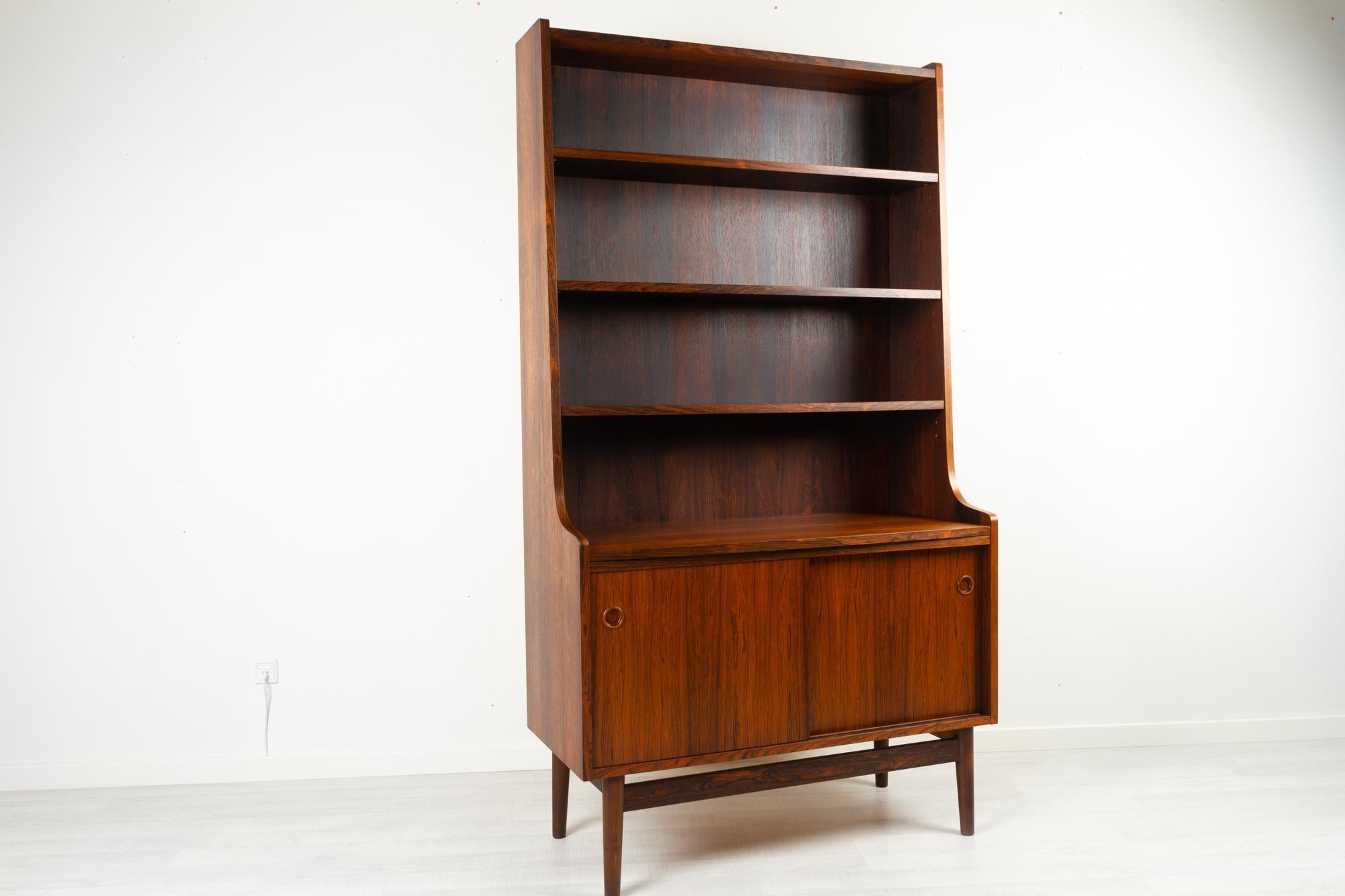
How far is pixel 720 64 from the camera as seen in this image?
8.82 ft

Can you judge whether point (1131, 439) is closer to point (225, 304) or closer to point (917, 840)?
point (917, 840)

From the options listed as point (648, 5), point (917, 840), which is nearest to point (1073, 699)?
point (917, 840)

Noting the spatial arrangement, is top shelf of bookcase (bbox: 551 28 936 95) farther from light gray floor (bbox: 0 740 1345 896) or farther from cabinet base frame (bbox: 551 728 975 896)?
light gray floor (bbox: 0 740 1345 896)

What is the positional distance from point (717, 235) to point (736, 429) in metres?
0.53

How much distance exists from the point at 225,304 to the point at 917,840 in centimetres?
240

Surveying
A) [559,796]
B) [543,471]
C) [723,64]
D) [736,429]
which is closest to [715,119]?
[723,64]

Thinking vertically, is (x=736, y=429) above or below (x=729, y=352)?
below

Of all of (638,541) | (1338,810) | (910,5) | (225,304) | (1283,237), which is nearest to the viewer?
(638,541)

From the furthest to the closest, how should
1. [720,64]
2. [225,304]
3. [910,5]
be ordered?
[910,5] < [225,304] < [720,64]

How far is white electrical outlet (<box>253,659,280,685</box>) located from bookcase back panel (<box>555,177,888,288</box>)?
1.44 meters

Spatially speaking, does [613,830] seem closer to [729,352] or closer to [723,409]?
[723,409]

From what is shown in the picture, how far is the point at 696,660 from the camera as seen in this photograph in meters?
2.37

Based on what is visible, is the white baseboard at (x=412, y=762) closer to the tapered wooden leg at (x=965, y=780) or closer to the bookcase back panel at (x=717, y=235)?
the tapered wooden leg at (x=965, y=780)

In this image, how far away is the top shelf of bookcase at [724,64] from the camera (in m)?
2.52
